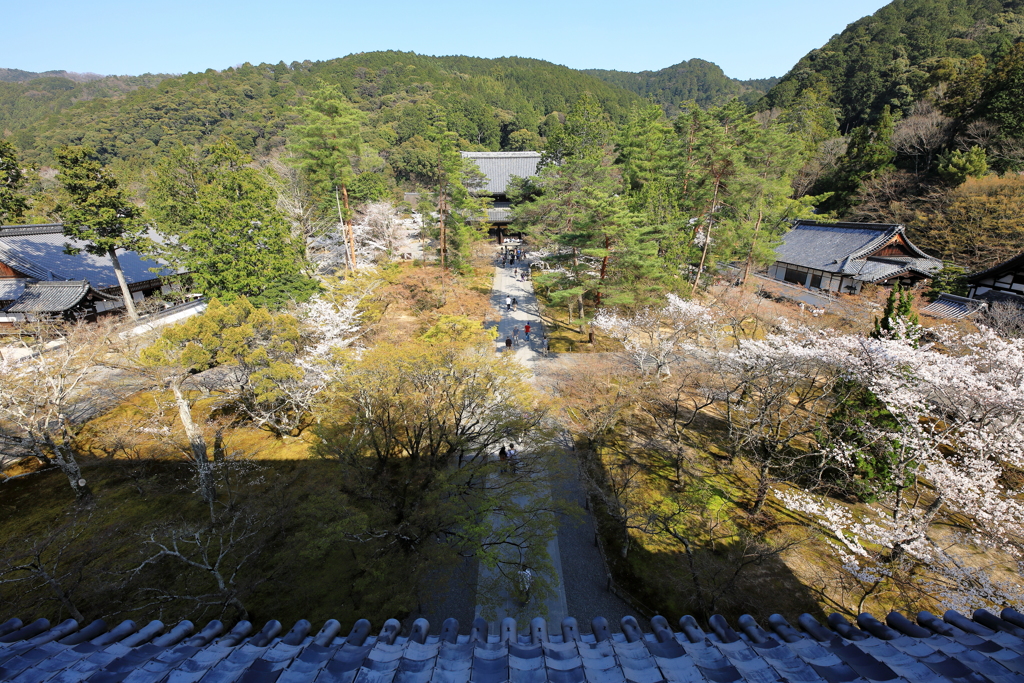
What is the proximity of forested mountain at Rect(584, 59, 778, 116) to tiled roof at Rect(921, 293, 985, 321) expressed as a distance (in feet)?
402

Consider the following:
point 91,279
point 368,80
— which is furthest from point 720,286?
point 368,80

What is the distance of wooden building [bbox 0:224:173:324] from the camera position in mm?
20891

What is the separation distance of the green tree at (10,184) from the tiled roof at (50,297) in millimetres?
5496

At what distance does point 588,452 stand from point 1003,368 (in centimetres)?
1152

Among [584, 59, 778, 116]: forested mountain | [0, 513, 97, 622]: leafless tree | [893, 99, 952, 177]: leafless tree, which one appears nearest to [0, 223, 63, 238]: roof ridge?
[0, 513, 97, 622]: leafless tree

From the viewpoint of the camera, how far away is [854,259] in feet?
91.9

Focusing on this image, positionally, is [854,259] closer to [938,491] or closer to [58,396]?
[938,491]

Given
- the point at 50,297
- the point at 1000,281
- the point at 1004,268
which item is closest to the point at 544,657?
the point at 1004,268

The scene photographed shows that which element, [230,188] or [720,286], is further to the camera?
[720,286]

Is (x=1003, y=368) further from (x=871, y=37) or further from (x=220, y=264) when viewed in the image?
(x=871, y=37)

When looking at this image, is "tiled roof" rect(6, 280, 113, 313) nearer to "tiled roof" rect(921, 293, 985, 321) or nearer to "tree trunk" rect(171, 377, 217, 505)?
"tree trunk" rect(171, 377, 217, 505)

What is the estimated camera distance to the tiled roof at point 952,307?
1884cm

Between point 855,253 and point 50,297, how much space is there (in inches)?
1826

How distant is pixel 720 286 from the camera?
27.2 metres
